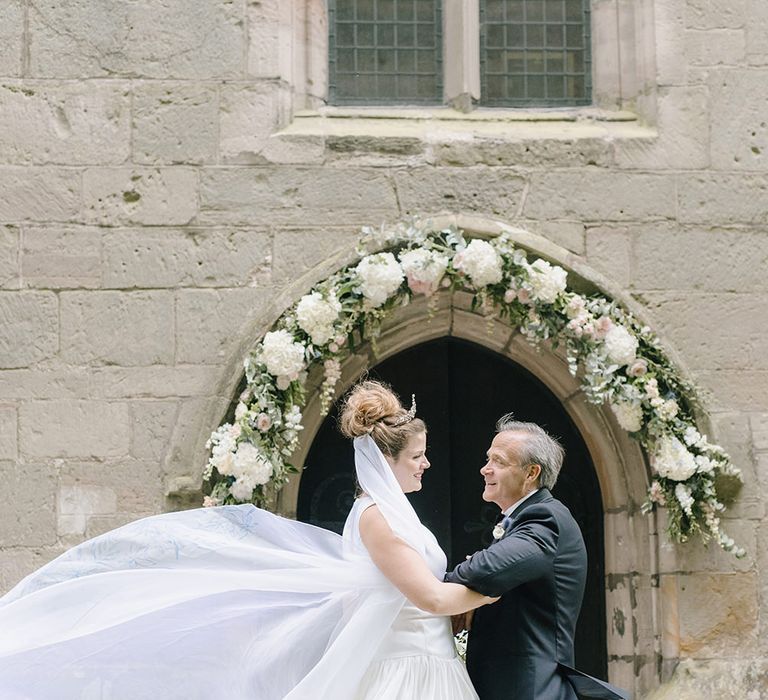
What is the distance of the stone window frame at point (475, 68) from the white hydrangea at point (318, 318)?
3.39ft

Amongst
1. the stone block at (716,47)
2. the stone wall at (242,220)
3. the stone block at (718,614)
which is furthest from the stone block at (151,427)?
the stone block at (716,47)

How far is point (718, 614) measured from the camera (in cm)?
546

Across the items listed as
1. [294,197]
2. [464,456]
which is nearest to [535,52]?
[294,197]

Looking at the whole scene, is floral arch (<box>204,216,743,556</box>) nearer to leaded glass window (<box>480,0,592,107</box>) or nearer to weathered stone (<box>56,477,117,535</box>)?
weathered stone (<box>56,477,117,535</box>)

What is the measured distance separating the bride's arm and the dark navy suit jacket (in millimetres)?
55

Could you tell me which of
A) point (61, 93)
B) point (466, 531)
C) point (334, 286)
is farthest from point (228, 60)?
point (466, 531)

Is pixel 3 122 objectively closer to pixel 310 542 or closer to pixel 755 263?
pixel 310 542

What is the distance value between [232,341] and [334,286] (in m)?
0.53

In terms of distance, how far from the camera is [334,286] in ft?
17.6

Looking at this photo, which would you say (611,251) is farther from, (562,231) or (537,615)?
(537,615)

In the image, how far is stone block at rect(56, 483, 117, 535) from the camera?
541 centimetres

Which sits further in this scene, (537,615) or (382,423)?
(382,423)

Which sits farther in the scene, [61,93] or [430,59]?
[430,59]

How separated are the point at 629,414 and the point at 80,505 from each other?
2376mm
